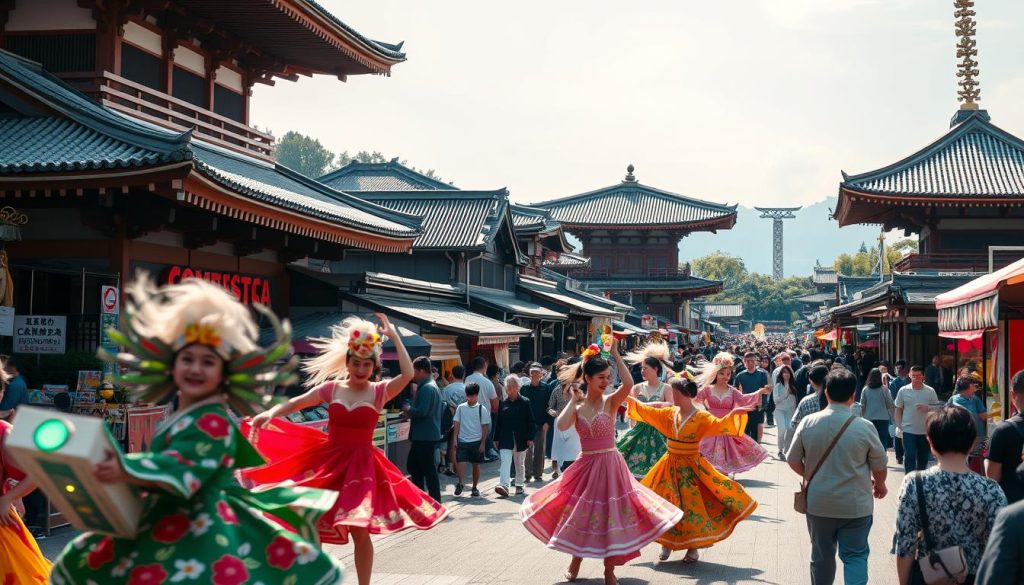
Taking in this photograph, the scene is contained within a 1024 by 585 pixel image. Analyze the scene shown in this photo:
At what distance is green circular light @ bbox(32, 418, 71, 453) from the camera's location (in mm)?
3646

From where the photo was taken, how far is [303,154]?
95.5m

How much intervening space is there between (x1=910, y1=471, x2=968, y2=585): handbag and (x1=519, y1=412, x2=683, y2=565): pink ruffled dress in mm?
3221

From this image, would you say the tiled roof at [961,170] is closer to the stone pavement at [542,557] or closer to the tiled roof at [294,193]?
the tiled roof at [294,193]

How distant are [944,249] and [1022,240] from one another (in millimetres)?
2342

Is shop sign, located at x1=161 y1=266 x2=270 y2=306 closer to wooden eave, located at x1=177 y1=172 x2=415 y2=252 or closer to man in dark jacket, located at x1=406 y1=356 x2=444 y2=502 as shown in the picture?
wooden eave, located at x1=177 y1=172 x2=415 y2=252

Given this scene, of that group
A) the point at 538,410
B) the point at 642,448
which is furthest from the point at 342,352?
the point at 538,410

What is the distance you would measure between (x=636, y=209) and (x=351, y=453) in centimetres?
5454

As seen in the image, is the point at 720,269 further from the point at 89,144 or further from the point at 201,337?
the point at 201,337

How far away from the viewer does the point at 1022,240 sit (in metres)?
30.0

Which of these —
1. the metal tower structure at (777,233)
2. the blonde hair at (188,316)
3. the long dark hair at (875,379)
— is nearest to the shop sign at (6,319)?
the blonde hair at (188,316)

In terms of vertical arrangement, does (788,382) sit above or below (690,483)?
above

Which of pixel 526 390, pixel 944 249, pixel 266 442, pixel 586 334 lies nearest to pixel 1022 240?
pixel 944 249

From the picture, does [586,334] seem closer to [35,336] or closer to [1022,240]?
[1022,240]

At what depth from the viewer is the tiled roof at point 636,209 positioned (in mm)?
59344
